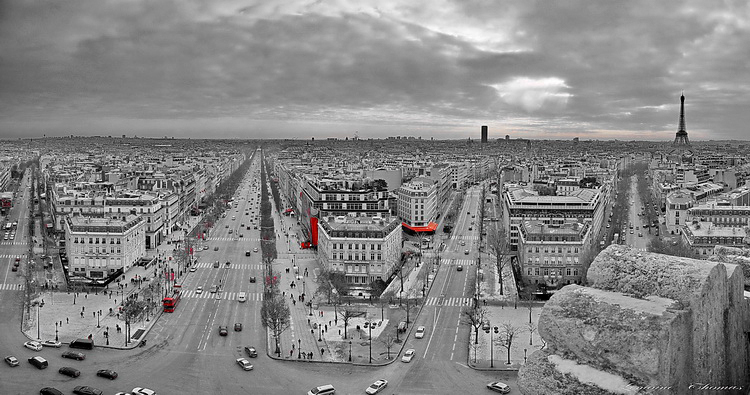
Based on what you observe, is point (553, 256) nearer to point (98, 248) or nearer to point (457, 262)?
point (457, 262)

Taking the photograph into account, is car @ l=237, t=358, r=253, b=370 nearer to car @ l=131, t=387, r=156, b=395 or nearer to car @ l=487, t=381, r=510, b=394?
car @ l=131, t=387, r=156, b=395

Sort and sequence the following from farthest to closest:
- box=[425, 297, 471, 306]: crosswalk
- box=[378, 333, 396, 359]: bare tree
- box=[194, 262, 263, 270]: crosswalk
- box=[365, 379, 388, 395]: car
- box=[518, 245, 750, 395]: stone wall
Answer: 1. box=[194, 262, 263, 270]: crosswalk
2. box=[425, 297, 471, 306]: crosswalk
3. box=[378, 333, 396, 359]: bare tree
4. box=[365, 379, 388, 395]: car
5. box=[518, 245, 750, 395]: stone wall

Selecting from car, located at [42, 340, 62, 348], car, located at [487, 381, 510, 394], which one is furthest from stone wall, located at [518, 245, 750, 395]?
car, located at [42, 340, 62, 348]

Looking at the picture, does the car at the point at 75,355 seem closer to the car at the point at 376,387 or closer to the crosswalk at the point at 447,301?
the car at the point at 376,387

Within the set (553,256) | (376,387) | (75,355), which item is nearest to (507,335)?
(376,387)

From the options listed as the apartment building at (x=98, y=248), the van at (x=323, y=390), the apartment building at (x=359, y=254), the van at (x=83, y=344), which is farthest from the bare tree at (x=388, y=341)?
the apartment building at (x=98, y=248)

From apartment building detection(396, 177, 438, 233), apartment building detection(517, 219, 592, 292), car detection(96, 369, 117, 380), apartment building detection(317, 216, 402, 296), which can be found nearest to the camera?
car detection(96, 369, 117, 380)
